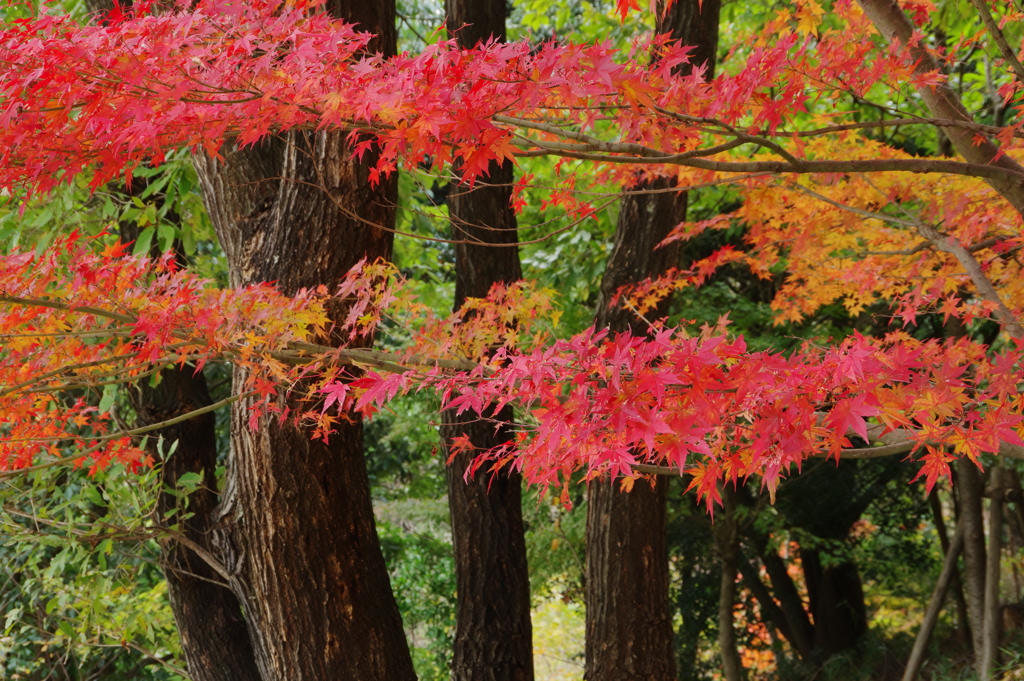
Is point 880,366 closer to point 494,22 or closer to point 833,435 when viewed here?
point 833,435

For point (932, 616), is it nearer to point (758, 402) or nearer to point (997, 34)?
point (758, 402)

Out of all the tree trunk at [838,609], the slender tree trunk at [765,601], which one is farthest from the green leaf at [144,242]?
the tree trunk at [838,609]

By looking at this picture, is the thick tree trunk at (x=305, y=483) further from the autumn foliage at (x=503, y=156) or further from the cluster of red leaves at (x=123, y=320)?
the autumn foliage at (x=503, y=156)

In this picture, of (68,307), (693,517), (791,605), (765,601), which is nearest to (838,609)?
(791,605)

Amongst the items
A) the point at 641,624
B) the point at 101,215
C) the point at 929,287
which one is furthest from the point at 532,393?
the point at 101,215

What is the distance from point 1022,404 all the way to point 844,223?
1.80 m

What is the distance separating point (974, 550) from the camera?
538 cm

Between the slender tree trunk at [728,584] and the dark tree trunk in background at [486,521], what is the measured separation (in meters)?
2.54

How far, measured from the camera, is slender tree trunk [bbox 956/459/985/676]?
5254 mm

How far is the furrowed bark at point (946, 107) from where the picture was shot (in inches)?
78.3

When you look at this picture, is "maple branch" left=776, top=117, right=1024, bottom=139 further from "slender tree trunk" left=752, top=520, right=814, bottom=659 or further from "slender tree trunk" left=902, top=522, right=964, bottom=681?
"slender tree trunk" left=752, top=520, right=814, bottom=659

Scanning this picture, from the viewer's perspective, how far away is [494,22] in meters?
4.14

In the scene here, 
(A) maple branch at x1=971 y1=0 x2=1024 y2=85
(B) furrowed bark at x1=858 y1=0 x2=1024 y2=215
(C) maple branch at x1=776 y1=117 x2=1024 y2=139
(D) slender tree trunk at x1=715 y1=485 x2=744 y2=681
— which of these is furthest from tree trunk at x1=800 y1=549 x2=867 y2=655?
(A) maple branch at x1=971 y1=0 x2=1024 y2=85

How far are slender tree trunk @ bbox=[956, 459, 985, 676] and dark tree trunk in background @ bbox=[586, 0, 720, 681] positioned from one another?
2671 mm
